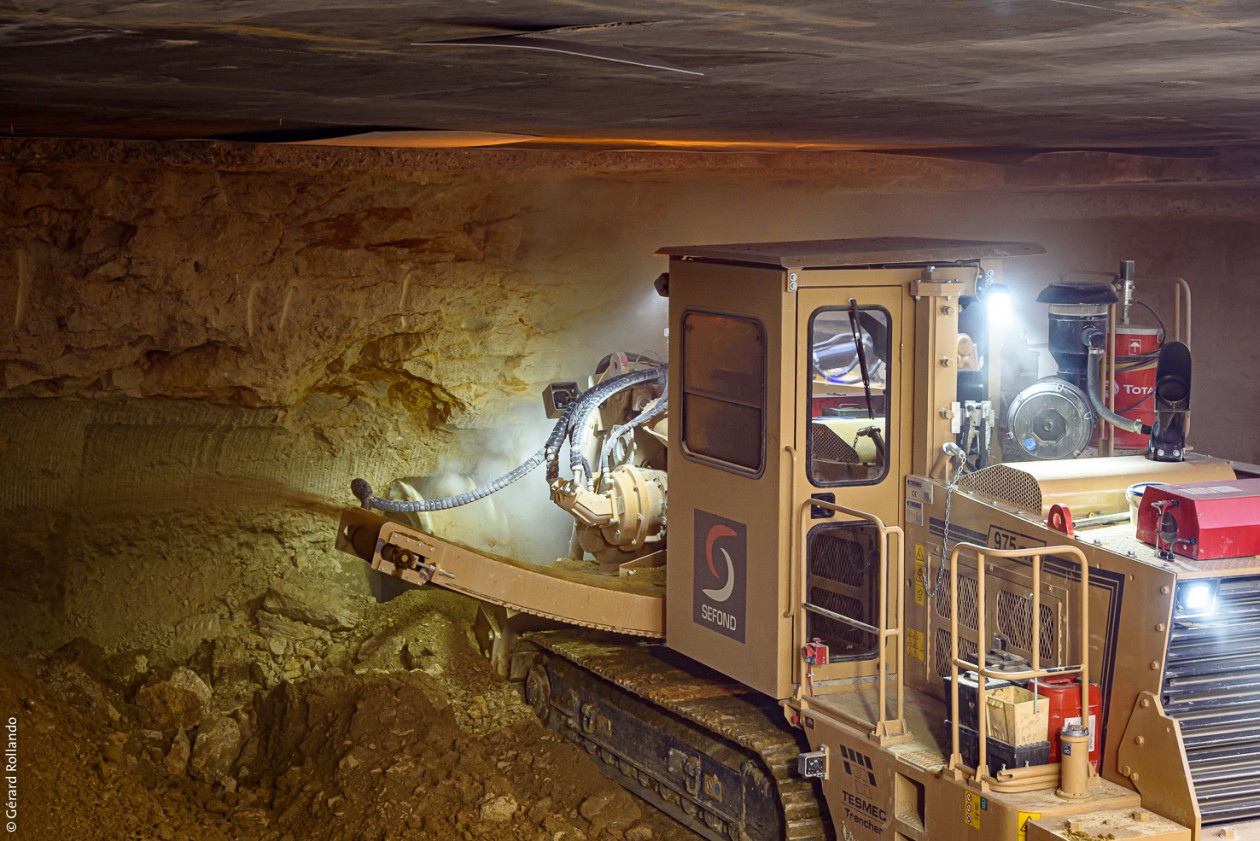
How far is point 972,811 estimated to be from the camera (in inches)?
198

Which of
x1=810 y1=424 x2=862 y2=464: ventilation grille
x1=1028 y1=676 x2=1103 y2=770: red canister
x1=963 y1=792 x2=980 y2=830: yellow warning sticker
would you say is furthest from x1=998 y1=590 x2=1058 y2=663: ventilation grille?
x1=810 y1=424 x2=862 y2=464: ventilation grille

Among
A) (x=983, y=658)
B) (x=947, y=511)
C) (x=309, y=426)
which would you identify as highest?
(x=947, y=511)

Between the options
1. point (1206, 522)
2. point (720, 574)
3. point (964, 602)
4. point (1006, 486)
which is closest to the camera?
point (1206, 522)

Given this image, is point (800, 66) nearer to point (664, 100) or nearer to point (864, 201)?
point (664, 100)

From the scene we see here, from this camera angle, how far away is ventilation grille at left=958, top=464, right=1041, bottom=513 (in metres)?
5.53

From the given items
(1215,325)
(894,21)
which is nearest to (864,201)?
(1215,325)

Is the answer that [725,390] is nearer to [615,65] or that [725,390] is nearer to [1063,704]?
[1063,704]

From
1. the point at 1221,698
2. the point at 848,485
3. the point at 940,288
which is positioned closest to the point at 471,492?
the point at 848,485

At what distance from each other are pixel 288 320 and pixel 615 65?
4.71m

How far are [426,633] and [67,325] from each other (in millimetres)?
2957

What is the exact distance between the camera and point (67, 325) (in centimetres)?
754

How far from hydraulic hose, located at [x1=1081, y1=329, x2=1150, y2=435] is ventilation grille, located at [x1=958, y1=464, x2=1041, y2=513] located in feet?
2.71

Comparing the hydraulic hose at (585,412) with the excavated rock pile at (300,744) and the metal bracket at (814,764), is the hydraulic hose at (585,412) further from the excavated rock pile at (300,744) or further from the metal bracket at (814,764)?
the metal bracket at (814,764)

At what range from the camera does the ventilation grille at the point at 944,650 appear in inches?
231
